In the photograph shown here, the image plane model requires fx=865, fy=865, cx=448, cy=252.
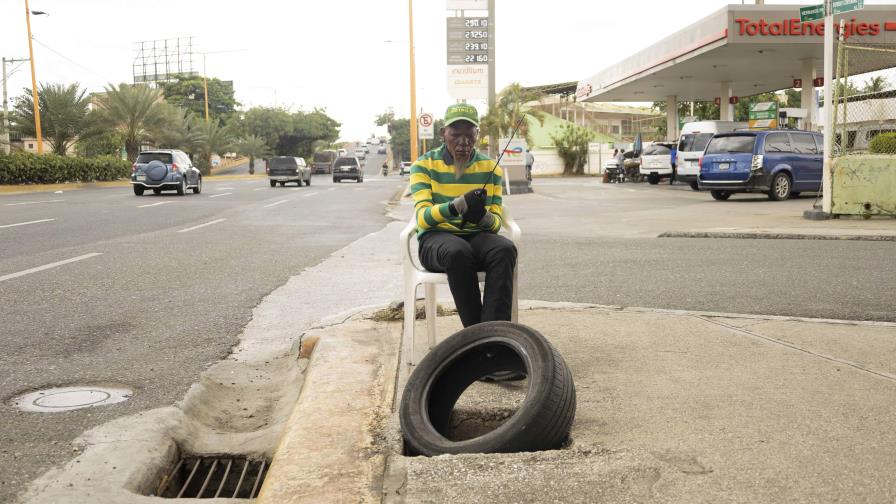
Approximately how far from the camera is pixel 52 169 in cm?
3381

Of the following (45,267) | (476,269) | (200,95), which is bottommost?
(45,267)

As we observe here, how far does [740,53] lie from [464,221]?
2658cm

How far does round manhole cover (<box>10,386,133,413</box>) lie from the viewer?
4.04 m

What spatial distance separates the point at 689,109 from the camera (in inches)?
2331

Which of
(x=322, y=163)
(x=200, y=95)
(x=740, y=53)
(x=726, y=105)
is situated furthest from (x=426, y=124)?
(x=200, y=95)

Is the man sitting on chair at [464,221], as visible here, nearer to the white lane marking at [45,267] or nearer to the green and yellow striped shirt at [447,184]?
the green and yellow striped shirt at [447,184]

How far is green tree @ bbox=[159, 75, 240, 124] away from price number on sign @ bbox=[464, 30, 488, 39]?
224ft

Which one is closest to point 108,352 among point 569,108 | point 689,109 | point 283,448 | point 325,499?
point 283,448

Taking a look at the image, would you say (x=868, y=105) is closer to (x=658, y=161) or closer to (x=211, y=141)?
(x=658, y=161)

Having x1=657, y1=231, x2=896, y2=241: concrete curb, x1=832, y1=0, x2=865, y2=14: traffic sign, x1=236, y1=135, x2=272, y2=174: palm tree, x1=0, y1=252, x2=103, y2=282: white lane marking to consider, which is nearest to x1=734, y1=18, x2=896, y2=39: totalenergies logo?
x1=832, y1=0, x2=865, y2=14: traffic sign

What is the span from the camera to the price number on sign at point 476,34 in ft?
94.5

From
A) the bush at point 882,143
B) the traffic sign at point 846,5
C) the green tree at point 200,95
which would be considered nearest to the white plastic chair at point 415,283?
the traffic sign at point 846,5

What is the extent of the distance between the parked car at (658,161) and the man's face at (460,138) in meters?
29.5

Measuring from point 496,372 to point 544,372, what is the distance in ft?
2.42
